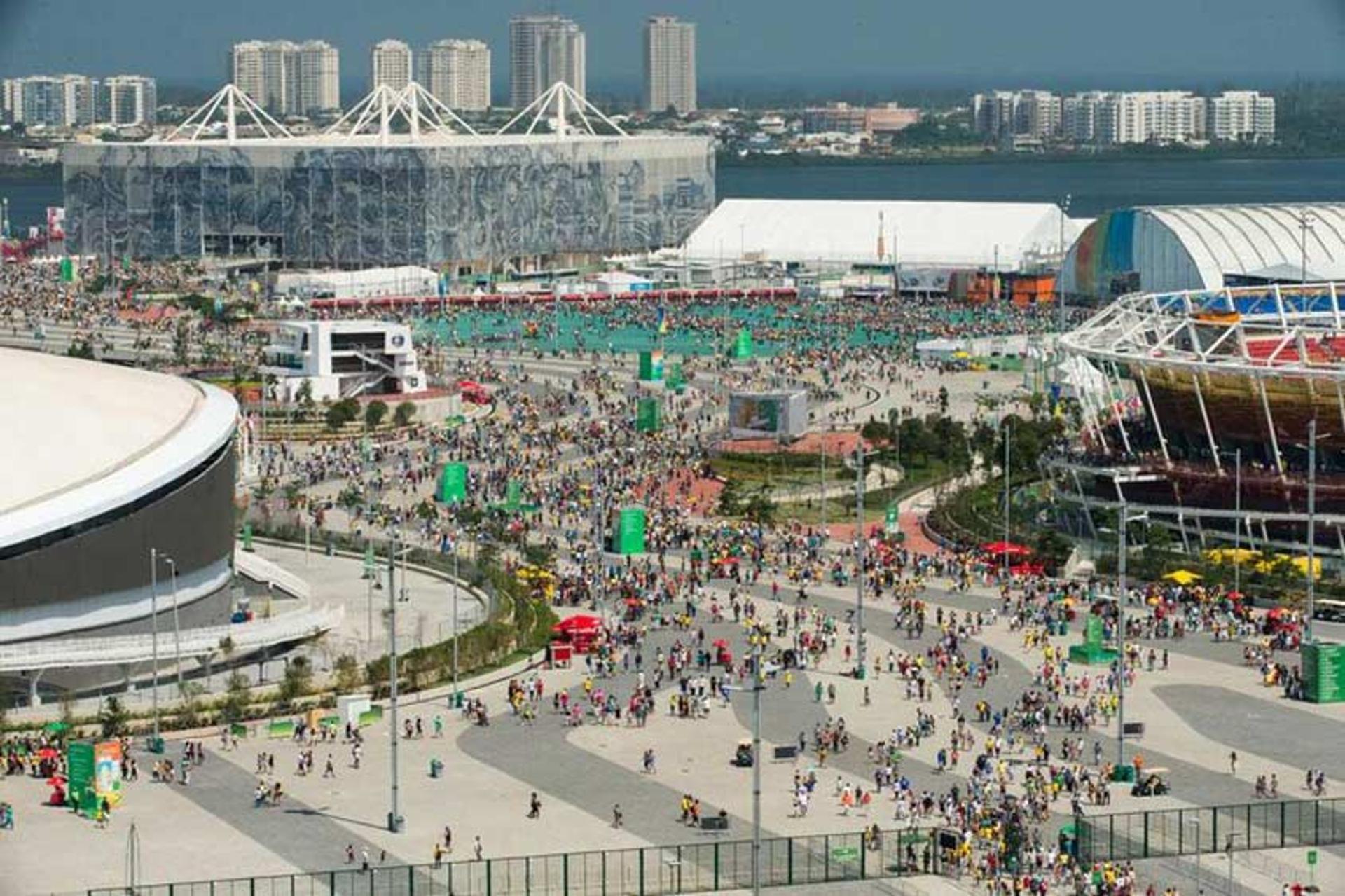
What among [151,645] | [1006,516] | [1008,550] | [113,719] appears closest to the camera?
[113,719]

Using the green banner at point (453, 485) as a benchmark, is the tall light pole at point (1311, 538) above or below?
above

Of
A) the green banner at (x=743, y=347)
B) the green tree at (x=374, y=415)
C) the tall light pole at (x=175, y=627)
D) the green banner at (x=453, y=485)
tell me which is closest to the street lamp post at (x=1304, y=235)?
the green banner at (x=743, y=347)

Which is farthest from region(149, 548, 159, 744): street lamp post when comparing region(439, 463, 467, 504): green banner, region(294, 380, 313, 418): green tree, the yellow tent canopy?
region(294, 380, 313, 418): green tree

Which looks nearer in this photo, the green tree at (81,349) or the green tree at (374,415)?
the green tree at (374,415)

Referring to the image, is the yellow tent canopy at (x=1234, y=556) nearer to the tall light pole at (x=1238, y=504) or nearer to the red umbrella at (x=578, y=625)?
the tall light pole at (x=1238, y=504)

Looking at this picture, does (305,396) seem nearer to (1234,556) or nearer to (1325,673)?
(1234,556)

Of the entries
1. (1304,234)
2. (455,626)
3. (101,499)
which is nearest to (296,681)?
(101,499)
